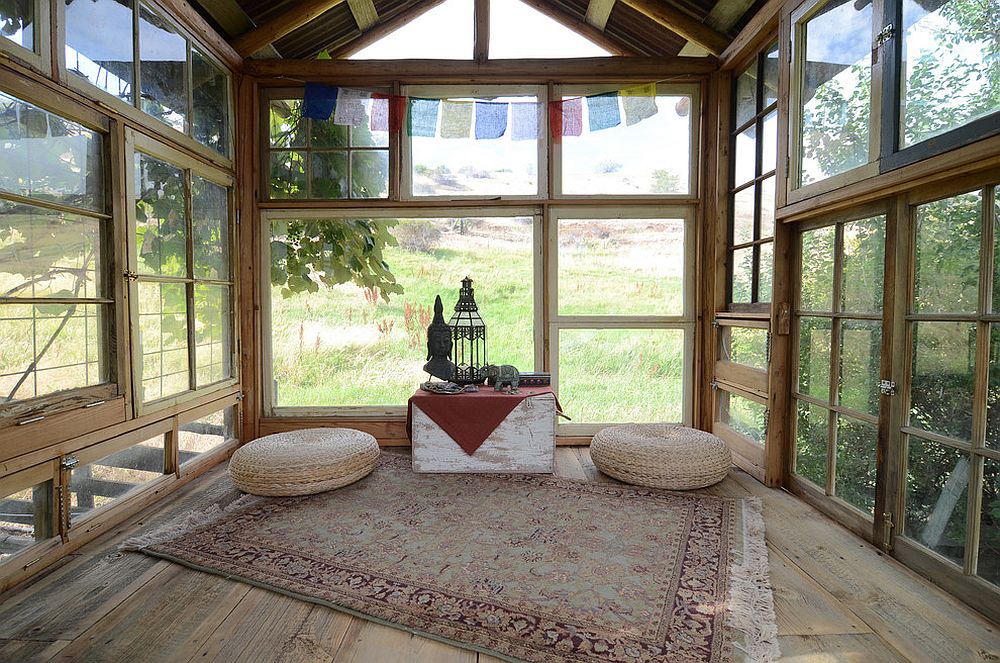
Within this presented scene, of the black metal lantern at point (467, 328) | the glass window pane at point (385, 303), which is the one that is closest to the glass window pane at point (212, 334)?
the glass window pane at point (385, 303)

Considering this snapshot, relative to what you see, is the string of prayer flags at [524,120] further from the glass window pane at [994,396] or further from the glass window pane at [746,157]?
the glass window pane at [994,396]

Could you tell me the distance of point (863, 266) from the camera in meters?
2.38

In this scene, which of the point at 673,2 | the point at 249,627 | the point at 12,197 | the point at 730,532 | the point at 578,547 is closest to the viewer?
the point at 249,627

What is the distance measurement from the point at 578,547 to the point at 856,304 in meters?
1.71

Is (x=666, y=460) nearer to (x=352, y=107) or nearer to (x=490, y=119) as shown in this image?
(x=490, y=119)

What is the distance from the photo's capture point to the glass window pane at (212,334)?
10.6 ft

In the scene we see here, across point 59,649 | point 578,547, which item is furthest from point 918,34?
point 59,649

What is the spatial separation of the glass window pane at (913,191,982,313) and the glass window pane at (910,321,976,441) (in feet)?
0.27

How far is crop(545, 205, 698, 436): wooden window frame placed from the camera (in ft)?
12.4

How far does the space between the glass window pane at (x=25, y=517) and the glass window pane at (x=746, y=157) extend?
4.02 metres

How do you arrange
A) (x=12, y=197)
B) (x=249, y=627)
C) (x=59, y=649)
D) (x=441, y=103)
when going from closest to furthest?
(x=59, y=649) < (x=249, y=627) < (x=12, y=197) < (x=441, y=103)

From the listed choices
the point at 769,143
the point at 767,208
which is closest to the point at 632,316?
the point at 767,208

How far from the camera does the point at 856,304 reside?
2.42 meters

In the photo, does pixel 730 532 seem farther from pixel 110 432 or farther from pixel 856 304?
pixel 110 432
